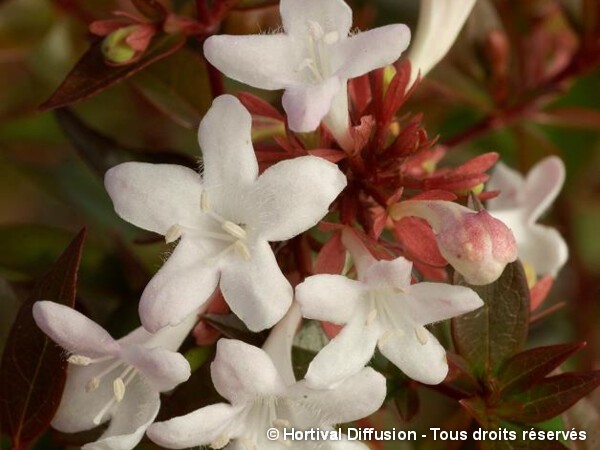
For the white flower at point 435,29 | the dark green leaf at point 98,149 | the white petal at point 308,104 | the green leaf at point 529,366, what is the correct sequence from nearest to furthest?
the white petal at point 308,104 → the green leaf at point 529,366 → the white flower at point 435,29 → the dark green leaf at point 98,149

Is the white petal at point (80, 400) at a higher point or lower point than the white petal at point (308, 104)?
lower

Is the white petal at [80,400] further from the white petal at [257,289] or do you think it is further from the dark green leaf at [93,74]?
the dark green leaf at [93,74]

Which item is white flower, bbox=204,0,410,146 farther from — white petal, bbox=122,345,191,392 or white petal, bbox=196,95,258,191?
white petal, bbox=122,345,191,392

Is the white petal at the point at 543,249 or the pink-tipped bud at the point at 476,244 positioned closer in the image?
the pink-tipped bud at the point at 476,244

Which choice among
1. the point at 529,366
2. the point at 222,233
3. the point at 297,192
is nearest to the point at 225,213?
the point at 222,233

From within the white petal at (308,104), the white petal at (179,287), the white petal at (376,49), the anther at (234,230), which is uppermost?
the white petal at (376,49)

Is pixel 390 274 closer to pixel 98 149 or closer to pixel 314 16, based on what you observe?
pixel 314 16

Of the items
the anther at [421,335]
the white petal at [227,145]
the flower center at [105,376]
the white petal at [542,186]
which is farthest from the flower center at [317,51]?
the white petal at [542,186]
